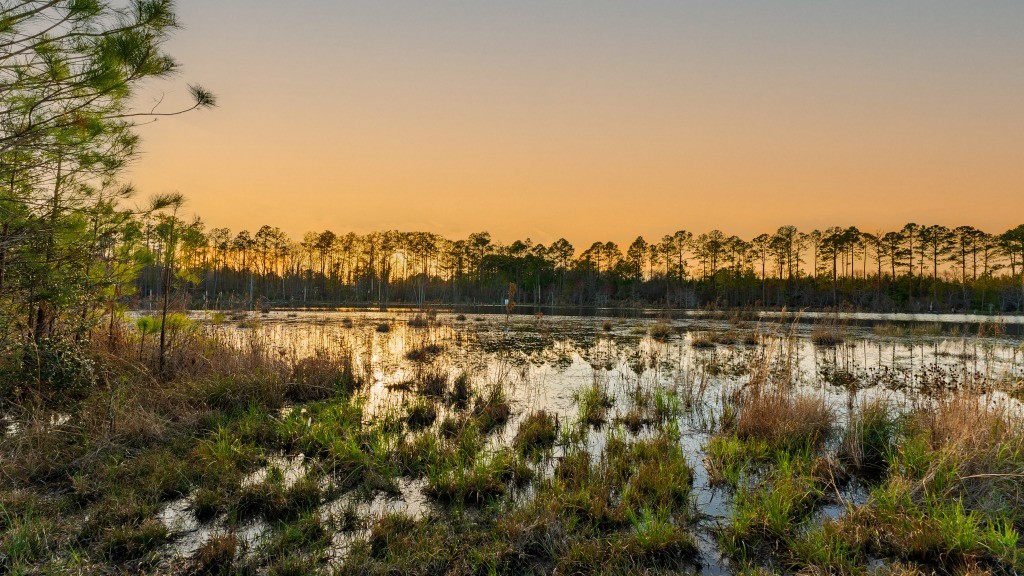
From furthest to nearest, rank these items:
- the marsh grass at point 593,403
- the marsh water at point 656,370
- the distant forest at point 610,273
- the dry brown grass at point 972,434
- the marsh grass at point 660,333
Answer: the distant forest at point 610,273 < the marsh grass at point 660,333 < the marsh grass at point 593,403 < the marsh water at point 656,370 < the dry brown grass at point 972,434

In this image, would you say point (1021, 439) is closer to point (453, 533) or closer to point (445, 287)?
point (453, 533)

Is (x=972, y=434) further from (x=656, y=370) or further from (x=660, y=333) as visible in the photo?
(x=660, y=333)

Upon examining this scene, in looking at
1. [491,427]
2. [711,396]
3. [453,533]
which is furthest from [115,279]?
[711,396]

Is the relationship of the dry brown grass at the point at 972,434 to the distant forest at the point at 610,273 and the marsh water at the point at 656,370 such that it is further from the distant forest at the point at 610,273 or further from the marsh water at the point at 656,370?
the distant forest at the point at 610,273

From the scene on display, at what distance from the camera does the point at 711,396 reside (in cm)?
864

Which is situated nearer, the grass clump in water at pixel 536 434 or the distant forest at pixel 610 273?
the grass clump in water at pixel 536 434

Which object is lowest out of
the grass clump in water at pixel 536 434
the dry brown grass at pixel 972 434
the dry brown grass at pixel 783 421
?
the grass clump in water at pixel 536 434

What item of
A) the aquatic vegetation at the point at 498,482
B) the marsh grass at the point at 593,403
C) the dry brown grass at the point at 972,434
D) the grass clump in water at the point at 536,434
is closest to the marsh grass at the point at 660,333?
the marsh grass at the point at 593,403

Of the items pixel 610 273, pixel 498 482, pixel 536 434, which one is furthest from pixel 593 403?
pixel 610 273

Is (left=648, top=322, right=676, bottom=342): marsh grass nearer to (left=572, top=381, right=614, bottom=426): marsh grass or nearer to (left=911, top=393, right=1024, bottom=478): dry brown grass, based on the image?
(left=572, top=381, right=614, bottom=426): marsh grass

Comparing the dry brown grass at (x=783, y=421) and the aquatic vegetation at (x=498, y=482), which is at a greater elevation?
the dry brown grass at (x=783, y=421)

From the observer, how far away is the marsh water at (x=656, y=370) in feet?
14.8

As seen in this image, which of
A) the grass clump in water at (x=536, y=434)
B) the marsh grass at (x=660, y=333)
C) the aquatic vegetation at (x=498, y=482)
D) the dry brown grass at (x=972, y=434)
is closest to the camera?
the aquatic vegetation at (x=498, y=482)

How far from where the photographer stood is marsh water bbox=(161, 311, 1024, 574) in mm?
4520
